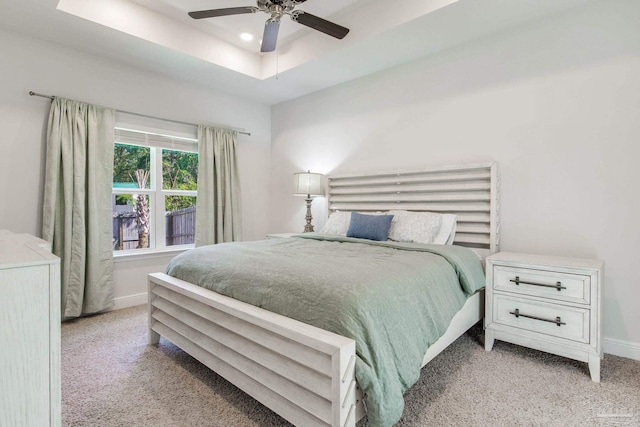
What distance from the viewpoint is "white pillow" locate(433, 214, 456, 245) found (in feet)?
9.13

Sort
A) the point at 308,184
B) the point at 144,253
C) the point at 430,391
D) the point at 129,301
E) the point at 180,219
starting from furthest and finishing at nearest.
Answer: the point at 180,219
the point at 308,184
the point at 144,253
the point at 129,301
the point at 430,391

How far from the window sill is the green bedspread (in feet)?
4.59

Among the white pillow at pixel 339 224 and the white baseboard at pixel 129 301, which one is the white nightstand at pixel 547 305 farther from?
the white baseboard at pixel 129 301

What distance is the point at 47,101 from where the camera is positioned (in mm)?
2918

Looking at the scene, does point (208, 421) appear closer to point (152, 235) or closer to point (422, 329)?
point (422, 329)

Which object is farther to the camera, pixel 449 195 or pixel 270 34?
pixel 449 195

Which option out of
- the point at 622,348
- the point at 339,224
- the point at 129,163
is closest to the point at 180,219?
the point at 129,163

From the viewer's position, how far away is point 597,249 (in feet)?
7.70

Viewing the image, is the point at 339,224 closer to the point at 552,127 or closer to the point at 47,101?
the point at 552,127

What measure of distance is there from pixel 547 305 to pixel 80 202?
3.80 meters

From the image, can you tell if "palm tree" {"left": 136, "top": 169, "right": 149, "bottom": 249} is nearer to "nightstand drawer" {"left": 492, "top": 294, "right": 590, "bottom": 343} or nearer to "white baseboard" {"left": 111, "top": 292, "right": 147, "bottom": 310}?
"white baseboard" {"left": 111, "top": 292, "right": 147, "bottom": 310}

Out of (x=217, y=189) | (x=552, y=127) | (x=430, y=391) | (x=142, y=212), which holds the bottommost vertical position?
(x=430, y=391)

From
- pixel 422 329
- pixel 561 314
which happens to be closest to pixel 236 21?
pixel 422 329

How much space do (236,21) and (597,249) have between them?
3.56m
